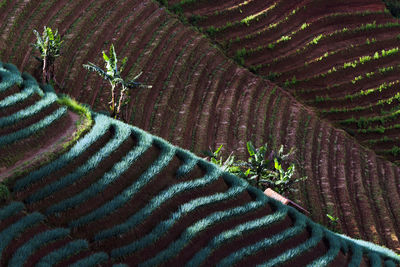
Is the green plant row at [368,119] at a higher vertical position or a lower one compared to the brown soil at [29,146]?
lower

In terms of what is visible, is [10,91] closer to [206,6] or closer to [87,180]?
[87,180]

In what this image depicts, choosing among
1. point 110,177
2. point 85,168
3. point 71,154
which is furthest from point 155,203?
point 71,154

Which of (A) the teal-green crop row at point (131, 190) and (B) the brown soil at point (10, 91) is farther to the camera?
(B) the brown soil at point (10, 91)

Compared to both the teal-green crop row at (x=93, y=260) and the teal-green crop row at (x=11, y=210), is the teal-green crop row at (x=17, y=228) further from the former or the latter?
the teal-green crop row at (x=93, y=260)

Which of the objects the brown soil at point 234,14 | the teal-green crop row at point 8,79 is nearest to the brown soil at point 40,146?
the teal-green crop row at point 8,79

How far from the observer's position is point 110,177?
6.25m

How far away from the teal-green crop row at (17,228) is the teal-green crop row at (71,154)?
1.48ft

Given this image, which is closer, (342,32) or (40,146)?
(40,146)

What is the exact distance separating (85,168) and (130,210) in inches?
34.2

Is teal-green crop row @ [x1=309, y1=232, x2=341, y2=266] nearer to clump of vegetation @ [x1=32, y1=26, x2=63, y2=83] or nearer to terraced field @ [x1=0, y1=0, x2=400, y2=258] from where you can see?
terraced field @ [x1=0, y1=0, x2=400, y2=258]

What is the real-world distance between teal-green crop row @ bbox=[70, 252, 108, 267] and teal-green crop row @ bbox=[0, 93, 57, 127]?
7.65 feet

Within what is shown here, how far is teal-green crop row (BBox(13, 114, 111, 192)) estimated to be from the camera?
5.71m

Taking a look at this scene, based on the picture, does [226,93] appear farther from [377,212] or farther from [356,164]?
[377,212]

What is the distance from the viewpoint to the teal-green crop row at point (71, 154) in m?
5.71
